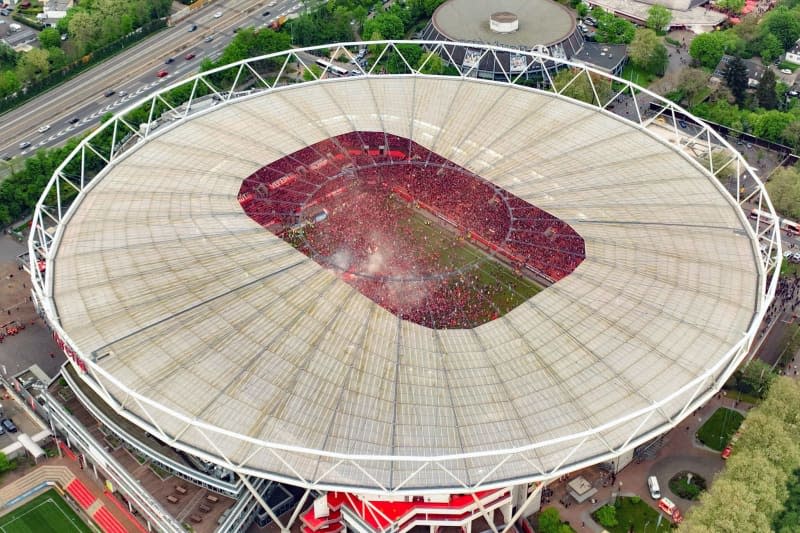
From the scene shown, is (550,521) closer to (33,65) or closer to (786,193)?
(786,193)

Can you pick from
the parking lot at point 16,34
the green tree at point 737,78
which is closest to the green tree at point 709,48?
the green tree at point 737,78

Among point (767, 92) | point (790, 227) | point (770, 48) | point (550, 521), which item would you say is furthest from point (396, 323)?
point (770, 48)

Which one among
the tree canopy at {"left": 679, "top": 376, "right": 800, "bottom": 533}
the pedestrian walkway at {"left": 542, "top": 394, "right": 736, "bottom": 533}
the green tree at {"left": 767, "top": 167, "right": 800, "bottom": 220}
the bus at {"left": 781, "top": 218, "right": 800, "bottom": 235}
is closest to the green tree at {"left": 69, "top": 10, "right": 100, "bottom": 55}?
the green tree at {"left": 767, "top": 167, "right": 800, "bottom": 220}

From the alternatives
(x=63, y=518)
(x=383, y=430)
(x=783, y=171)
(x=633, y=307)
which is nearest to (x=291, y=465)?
(x=383, y=430)

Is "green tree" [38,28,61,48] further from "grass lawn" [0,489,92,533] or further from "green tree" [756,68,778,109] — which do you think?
"green tree" [756,68,778,109]

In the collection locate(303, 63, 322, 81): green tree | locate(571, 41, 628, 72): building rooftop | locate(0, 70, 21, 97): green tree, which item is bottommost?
locate(571, 41, 628, 72): building rooftop

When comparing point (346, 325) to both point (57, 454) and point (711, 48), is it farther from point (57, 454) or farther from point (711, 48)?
point (711, 48)
